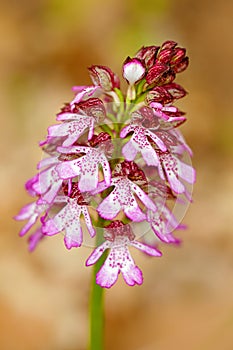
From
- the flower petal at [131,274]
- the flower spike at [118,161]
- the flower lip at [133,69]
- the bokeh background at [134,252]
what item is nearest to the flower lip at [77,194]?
the flower spike at [118,161]

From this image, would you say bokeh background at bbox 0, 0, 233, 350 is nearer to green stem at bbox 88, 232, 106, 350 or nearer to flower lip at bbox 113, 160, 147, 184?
green stem at bbox 88, 232, 106, 350

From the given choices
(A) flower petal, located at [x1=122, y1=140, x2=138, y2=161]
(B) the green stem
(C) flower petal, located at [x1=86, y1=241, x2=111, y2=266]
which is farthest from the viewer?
(B) the green stem

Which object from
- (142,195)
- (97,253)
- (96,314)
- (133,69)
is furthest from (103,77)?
(96,314)

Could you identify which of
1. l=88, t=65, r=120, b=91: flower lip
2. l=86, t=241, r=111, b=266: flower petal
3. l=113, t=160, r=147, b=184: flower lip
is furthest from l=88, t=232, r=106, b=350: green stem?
l=88, t=65, r=120, b=91: flower lip

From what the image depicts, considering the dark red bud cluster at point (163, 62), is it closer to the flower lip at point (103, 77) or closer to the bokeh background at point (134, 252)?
the flower lip at point (103, 77)

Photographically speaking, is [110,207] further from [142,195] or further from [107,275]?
[107,275]
